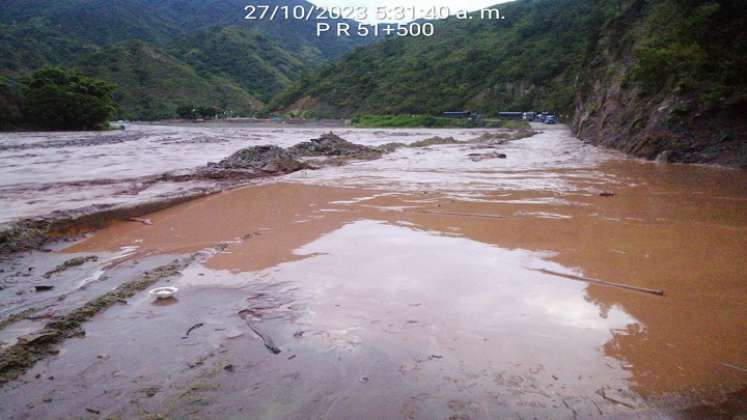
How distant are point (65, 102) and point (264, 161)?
37.5m

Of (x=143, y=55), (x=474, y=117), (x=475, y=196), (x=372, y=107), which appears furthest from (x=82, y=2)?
(x=475, y=196)

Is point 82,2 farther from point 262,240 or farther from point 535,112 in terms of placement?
point 262,240

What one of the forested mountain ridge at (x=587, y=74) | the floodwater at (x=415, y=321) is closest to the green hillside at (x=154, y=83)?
the forested mountain ridge at (x=587, y=74)

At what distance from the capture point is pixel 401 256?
17.4 ft

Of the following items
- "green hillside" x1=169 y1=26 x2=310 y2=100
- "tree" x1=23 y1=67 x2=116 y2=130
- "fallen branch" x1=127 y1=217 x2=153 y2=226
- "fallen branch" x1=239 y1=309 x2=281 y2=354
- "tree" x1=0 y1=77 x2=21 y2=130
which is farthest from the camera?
"green hillside" x1=169 y1=26 x2=310 y2=100

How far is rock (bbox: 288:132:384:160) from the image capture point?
58.1 feet

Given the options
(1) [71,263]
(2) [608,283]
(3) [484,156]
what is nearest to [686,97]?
(3) [484,156]

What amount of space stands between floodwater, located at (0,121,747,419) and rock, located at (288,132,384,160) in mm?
10393

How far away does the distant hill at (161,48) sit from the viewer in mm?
81562

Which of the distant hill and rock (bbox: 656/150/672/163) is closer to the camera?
rock (bbox: 656/150/672/163)

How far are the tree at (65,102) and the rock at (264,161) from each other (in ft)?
119

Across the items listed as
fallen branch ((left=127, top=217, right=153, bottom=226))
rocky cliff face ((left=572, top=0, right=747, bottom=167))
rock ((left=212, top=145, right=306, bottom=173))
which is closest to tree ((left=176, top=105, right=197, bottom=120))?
rock ((left=212, top=145, right=306, bottom=173))

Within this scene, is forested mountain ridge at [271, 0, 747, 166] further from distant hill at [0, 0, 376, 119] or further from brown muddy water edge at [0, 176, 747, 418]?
distant hill at [0, 0, 376, 119]

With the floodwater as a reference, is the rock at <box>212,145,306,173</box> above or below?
above
